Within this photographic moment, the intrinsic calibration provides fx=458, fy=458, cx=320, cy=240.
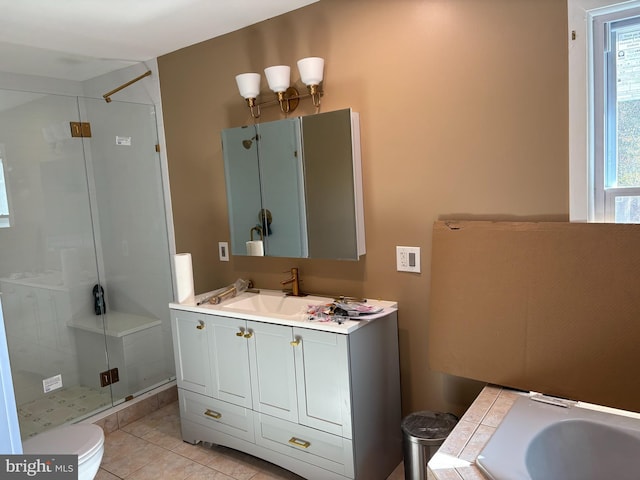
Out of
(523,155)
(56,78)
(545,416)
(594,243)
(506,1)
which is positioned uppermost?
(56,78)

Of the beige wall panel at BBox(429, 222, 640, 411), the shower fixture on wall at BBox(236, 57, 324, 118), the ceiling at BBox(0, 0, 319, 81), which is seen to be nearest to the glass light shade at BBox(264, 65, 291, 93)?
the shower fixture on wall at BBox(236, 57, 324, 118)

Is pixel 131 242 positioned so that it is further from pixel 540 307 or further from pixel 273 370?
pixel 540 307

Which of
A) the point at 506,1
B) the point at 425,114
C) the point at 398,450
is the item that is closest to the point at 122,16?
the point at 425,114

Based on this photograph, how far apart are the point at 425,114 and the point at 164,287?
2.29 meters

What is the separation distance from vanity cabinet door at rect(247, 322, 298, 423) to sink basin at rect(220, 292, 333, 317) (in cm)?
19

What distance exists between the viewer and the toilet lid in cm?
195

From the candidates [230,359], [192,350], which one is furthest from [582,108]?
[192,350]

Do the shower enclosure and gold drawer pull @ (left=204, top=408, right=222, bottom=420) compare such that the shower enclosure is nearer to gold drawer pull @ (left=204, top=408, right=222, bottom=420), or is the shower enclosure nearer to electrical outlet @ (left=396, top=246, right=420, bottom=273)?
gold drawer pull @ (left=204, top=408, right=222, bottom=420)

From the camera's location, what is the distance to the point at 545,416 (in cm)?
157

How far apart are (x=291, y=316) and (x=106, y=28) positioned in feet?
6.26

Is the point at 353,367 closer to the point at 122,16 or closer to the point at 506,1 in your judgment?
the point at 506,1

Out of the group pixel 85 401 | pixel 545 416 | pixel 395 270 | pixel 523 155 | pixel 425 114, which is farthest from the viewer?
pixel 85 401

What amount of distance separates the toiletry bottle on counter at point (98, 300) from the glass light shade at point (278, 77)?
6.36 feet

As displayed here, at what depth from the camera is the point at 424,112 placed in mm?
2111
